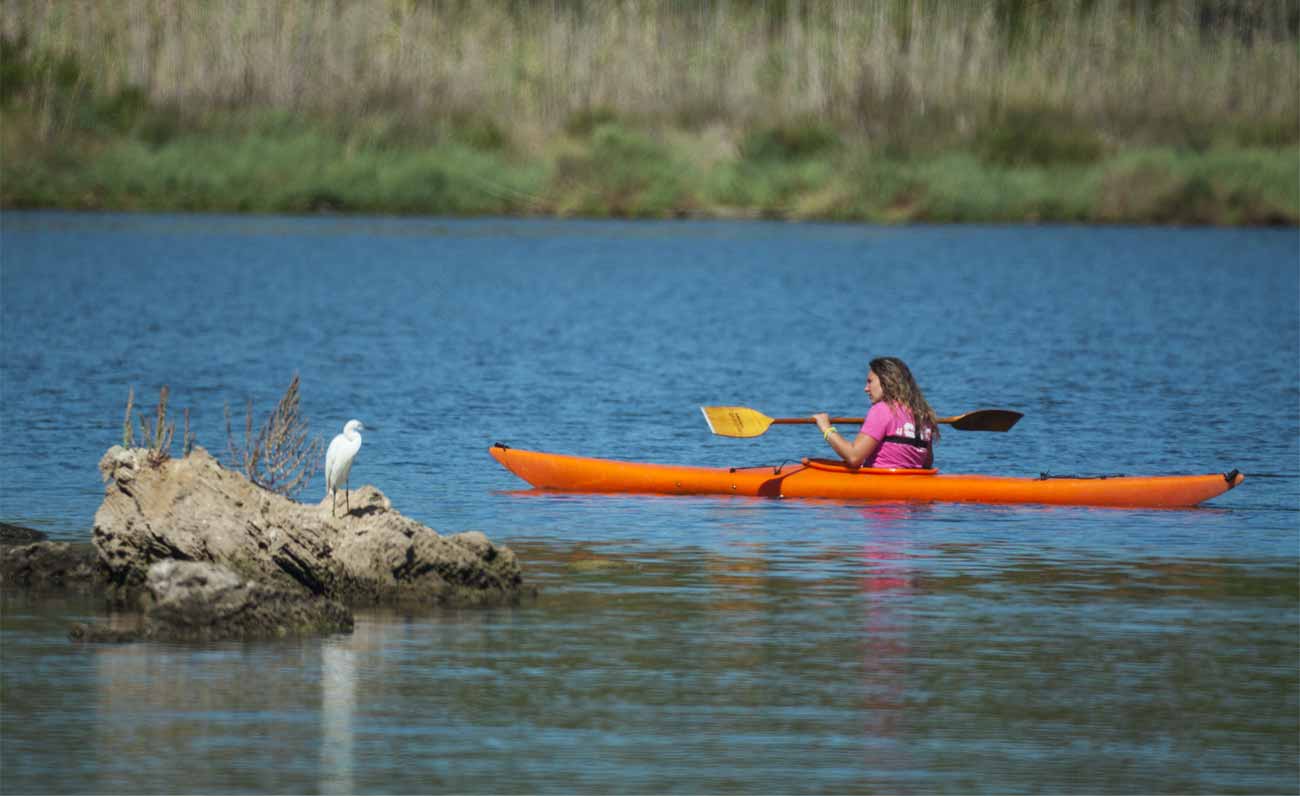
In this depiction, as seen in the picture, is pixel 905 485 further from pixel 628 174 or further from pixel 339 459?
pixel 628 174

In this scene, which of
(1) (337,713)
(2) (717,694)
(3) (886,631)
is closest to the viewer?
(1) (337,713)

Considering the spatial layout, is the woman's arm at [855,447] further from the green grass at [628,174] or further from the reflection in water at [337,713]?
the green grass at [628,174]

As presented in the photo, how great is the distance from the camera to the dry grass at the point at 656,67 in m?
65.2

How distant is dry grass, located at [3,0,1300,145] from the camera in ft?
214

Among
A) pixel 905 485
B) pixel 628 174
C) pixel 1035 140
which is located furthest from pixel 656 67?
pixel 905 485

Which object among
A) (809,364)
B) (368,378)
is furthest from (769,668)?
(809,364)

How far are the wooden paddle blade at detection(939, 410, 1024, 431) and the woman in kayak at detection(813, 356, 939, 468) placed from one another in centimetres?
172

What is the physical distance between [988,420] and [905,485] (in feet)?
7.84

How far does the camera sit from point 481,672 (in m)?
12.1

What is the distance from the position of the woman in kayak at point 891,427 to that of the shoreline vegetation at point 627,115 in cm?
4443

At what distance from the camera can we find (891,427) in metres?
18.6

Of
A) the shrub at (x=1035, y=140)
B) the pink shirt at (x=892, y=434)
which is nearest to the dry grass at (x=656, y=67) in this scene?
the shrub at (x=1035, y=140)

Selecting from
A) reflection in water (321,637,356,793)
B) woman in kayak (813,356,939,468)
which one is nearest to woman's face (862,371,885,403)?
woman in kayak (813,356,939,468)

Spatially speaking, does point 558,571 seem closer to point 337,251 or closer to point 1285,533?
point 1285,533
